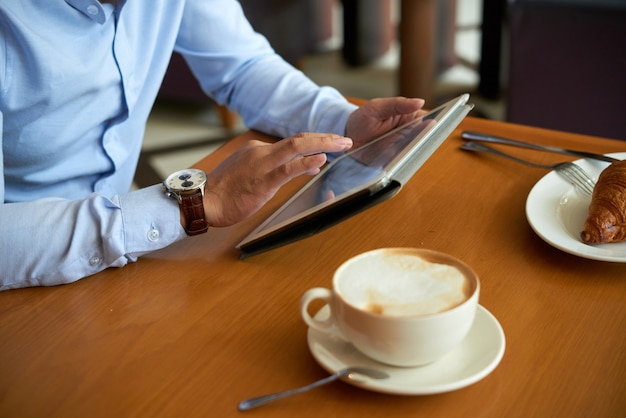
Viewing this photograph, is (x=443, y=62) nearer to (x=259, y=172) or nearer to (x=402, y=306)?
(x=259, y=172)

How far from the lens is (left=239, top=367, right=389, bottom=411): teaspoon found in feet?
1.83

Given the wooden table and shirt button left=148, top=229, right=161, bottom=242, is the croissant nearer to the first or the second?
the wooden table

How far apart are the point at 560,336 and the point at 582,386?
62 millimetres

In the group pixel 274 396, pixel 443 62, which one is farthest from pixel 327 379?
pixel 443 62

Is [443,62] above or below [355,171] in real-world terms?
below

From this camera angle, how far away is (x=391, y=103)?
927 millimetres

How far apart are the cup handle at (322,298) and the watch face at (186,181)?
9.8 inches

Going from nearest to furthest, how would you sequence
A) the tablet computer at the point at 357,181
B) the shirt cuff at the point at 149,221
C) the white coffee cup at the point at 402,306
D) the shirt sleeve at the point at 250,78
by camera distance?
1. the white coffee cup at the point at 402,306
2. the tablet computer at the point at 357,181
3. the shirt cuff at the point at 149,221
4. the shirt sleeve at the point at 250,78

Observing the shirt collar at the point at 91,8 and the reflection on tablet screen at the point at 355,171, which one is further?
the shirt collar at the point at 91,8

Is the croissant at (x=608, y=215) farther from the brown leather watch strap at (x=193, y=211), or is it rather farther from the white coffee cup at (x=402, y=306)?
the brown leather watch strap at (x=193, y=211)

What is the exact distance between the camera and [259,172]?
2.48 feet

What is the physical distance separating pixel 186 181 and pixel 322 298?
0.28 m

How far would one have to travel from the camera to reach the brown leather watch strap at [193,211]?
77 centimetres

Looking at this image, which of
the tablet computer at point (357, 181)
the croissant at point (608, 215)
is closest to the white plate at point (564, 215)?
the croissant at point (608, 215)
